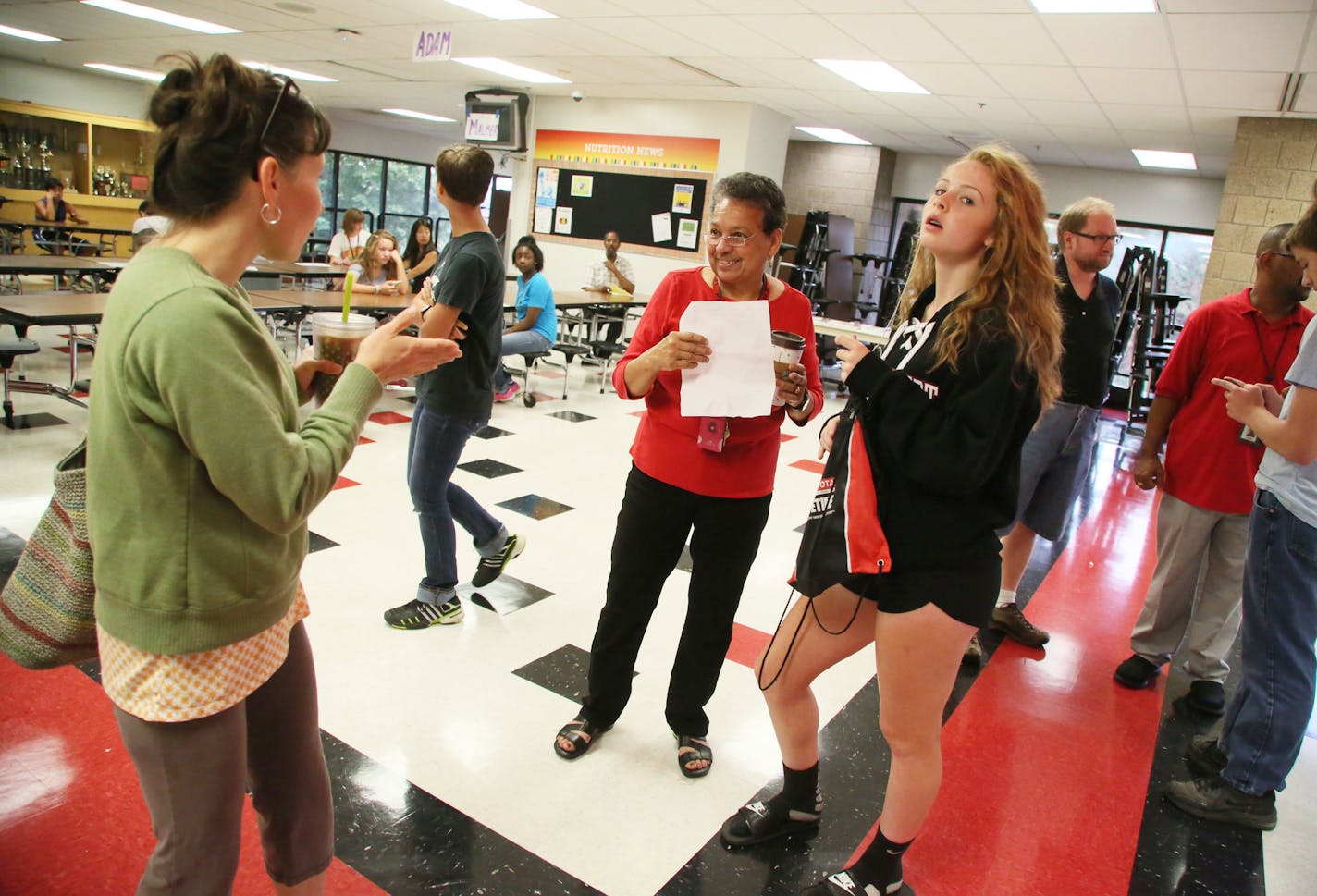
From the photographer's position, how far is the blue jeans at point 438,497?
2.56m

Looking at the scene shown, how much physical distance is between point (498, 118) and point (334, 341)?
10014 mm

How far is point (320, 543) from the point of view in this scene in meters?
3.31

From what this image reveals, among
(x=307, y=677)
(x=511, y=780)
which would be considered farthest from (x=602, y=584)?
(x=307, y=677)

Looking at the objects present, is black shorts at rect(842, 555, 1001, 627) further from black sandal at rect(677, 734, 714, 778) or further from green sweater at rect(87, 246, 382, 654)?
green sweater at rect(87, 246, 382, 654)

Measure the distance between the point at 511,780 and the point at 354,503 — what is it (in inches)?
83.1

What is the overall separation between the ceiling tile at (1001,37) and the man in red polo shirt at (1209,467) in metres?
3.08

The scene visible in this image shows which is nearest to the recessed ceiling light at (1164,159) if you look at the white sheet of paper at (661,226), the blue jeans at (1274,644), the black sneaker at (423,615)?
the white sheet of paper at (661,226)

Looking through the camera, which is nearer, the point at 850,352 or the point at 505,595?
the point at 850,352

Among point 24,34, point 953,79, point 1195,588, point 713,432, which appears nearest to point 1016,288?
point 713,432

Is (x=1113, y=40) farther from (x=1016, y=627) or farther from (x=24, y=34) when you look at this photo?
→ (x=24, y=34)

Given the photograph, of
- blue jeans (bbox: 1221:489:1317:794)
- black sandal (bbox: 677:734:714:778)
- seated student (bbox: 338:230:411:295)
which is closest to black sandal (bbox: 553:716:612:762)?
black sandal (bbox: 677:734:714:778)

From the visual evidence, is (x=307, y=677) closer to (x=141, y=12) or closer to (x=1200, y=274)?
(x=141, y=12)

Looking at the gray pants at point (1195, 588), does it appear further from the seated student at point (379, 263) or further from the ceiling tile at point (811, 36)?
the seated student at point (379, 263)

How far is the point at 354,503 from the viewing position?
379 cm
